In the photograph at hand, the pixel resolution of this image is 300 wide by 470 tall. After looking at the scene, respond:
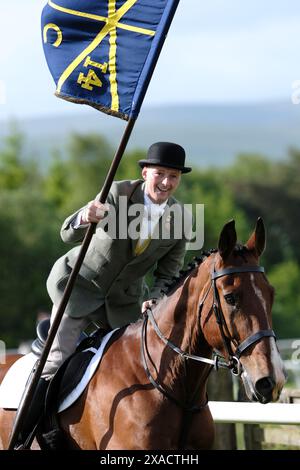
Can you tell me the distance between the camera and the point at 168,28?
720cm

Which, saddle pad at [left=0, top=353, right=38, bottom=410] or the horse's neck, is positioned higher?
the horse's neck

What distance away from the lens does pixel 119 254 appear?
7.64m

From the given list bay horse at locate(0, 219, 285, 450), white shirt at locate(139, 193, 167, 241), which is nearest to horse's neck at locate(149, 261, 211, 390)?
bay horse at locate(0, 219, 285, 450)

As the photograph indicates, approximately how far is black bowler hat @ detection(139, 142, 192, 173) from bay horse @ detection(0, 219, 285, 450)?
83 centimetres

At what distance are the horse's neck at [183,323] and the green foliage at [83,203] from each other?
38964mm

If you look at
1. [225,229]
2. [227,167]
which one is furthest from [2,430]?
[227,167]

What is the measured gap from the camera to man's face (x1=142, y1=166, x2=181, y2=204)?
755 centimetres

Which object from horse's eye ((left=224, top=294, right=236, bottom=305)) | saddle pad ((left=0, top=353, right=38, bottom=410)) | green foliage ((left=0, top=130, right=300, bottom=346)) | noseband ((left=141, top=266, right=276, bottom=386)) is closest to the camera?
noseband ((left=141, top=266, right=276, bottom=386))

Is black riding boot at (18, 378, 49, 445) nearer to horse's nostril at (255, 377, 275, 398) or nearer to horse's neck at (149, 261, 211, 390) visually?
horse's neck at (149, 261, 211, 390)

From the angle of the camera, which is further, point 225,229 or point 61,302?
point 61,302

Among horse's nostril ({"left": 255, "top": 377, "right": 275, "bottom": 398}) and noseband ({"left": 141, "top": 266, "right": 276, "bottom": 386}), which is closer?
horse's nostril ({"left": 255, "top": 377, "right": 275, "bottom": 398})

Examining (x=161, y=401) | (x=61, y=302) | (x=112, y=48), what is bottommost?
(x=161, y=401)
